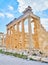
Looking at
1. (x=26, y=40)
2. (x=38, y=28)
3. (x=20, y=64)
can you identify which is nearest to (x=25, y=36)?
(x=26, y=40)

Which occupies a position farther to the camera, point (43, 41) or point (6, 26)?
point (6, 26)

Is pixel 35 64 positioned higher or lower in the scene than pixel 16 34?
lower

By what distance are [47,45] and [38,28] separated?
6.57ft

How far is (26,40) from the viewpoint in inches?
699

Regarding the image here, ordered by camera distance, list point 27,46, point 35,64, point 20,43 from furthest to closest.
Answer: point 20,43 < point 27,46 < point 35,64

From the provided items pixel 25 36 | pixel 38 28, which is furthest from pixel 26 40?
pixel 38 28

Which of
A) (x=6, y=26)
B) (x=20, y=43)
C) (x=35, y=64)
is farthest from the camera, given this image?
(x=6, y=26)

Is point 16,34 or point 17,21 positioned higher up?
point 17,21

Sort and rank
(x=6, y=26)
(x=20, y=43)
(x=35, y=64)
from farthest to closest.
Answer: (x=6, y=26) → (x=20, y=43) → (x=35, y=64)

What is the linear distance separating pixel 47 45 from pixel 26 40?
88.8 inches

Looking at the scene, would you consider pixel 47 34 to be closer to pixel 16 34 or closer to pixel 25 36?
pixel 25 36

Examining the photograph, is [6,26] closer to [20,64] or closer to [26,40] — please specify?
[26,40]

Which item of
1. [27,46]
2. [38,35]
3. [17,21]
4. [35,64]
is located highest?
[17,21]

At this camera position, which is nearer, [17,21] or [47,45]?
[47,45]
